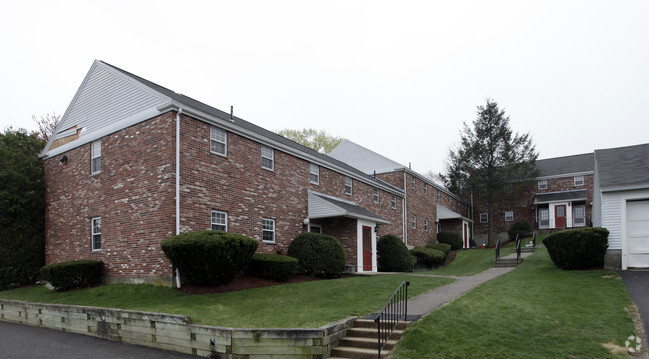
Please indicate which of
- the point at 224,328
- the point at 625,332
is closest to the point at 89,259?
the point at 224,328

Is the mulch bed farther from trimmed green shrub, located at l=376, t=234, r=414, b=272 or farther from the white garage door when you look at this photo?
the white garage door

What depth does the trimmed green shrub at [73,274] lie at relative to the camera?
13.9 m

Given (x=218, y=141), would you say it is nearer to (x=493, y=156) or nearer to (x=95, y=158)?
(x=95, y=158)

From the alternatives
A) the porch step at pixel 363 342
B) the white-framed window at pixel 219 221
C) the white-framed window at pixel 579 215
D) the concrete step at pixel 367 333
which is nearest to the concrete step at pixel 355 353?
the porch step at pixel 363 342

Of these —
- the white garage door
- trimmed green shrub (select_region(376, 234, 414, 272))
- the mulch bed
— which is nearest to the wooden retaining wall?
the mulch bed

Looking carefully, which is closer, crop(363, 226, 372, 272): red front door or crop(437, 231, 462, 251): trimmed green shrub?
crop(363, 226, 372, 272): red front door

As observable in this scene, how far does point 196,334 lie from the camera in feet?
27.2

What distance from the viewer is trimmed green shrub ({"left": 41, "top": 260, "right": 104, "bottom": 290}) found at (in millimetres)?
13875

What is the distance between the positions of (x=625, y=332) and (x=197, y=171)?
11477 mm

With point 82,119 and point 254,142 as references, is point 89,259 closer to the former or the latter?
point 82,119

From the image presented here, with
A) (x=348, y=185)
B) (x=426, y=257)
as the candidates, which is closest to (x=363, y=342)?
(x=348, y=185)

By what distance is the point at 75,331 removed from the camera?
34.9 ft

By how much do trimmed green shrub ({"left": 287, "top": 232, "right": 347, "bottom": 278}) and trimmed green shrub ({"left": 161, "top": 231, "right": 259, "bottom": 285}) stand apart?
3.93m

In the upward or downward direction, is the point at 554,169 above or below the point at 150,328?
above
